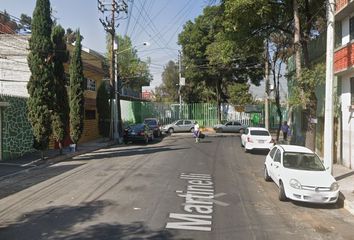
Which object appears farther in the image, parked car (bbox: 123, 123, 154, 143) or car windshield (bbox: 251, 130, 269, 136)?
parked car (bbox: 123, 123, 154, 143)

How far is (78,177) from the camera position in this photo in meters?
17.8

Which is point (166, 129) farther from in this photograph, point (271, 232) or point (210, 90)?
point (271, 232)

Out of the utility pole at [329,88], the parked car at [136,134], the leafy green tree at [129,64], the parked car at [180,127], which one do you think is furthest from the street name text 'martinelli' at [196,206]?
the leafy green tree at [129,64]

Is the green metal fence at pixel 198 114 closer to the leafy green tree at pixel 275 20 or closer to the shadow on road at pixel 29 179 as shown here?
the leafy green tree at pixel 275 20

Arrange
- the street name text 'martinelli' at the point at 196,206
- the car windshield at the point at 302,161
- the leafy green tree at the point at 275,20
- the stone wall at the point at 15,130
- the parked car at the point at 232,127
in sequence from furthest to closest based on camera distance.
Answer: the parked car at the point at 232,127 → the stone wall at the point at 15,130 → the leafy green tree at the point at 275,20 → the car windshield at the point at 302,161 → the street name text 'martinelli' at the point at 196,206

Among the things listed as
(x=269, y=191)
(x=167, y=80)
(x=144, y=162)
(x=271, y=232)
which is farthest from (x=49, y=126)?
(x=167, y=80)

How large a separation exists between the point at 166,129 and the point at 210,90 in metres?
14.4

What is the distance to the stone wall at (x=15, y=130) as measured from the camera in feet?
77.6

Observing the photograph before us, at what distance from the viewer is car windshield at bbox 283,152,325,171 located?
583 inches

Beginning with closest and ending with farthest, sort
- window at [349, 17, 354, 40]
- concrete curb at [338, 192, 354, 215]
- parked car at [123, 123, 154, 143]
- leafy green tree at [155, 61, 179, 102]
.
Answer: concrete curb at [338, 192, 354, 215]
window at [349, 17, 354, 40]
parked car at [123, 123, 154, 143]
leafy green tree at [155, 61, 179, 102]

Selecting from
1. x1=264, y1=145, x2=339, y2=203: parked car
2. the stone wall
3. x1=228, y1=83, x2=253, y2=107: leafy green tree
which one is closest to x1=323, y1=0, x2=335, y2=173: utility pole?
x1=264, y1=145, x2=339, y2=203: parked car

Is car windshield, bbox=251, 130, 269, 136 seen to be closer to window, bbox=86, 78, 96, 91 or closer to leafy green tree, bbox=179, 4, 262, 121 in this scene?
window, bbox=86, 78, 96, 91

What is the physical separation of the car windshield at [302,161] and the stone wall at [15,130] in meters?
14.4

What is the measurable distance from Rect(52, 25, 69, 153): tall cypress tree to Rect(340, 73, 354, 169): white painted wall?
1398cm
